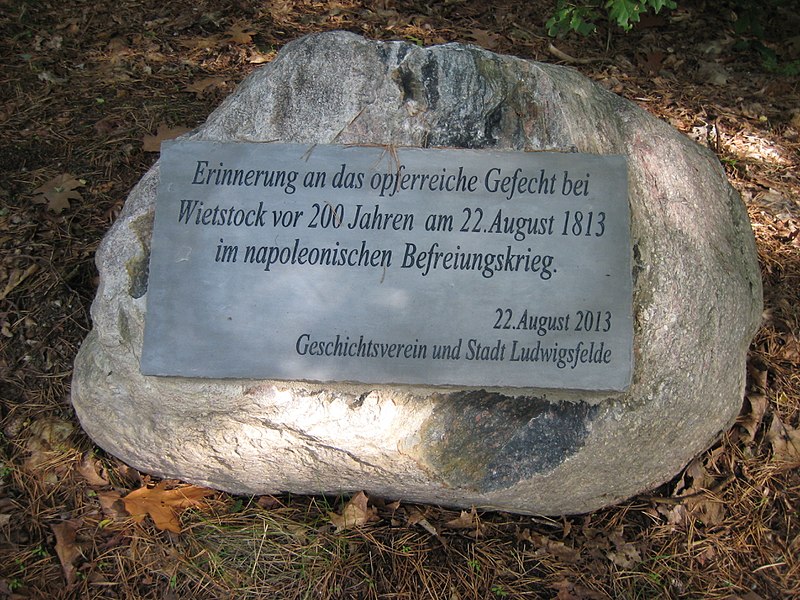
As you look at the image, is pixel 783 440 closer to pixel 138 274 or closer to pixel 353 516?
pixel 353 516

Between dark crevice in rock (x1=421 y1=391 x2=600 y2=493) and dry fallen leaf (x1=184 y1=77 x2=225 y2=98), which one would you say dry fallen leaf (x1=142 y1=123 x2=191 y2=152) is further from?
dark crevice in rock (x1=421 y1=391 x2=600 y2=493)

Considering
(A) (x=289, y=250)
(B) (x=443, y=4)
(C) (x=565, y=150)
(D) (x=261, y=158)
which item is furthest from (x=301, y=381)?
(B) (x=443, y=4)

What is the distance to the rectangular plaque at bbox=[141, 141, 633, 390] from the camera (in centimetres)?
209

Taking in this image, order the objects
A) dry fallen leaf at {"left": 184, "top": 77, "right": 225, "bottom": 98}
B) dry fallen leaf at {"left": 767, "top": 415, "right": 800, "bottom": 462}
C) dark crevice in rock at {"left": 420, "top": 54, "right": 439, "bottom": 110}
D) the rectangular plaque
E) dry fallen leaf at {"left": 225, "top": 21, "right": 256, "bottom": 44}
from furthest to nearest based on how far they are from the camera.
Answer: dry fallen leaf at {"left": 225, "top": 21, "right": 256, "bottom": 44} < dry fallen leaf at {"left": 184, "top": 77, "right": 225, "bottom": 98} < dry fallen leaf at {"left": 767, "top": 415, "right": 800, "bottom": 462} < dark crevice in rock at {"left": 420, "top": 54, "right": 439, "bottom": 110} < the rectangular plaque

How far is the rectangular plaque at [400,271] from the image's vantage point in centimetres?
209

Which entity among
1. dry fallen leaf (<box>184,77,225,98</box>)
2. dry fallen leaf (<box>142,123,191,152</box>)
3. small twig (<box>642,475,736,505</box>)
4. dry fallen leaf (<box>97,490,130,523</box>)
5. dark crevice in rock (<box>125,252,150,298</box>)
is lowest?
dry fallen leaf (<box>97,490,130,523</box>)

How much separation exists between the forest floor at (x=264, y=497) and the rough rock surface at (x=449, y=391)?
0.54 feet

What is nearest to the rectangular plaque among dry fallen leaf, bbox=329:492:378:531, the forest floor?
dry fallen leaf, bbox=329:492:378:531

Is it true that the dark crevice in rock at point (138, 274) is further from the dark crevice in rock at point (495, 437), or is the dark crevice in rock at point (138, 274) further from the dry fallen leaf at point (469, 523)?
the dry fallen leaf at point (469, 523)

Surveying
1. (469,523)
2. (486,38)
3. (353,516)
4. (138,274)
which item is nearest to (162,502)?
(353,516)

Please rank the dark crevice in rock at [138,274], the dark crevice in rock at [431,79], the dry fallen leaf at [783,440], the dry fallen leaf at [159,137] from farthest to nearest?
the dry fallen leaf at [159,137]
the dry fallen leaf at [783,440]
the dark crevice in rock at [431,79]
the dark crevice in rock at [138,274]

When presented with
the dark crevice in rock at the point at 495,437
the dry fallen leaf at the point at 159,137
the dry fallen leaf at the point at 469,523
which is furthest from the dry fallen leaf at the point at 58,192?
the dry fallen leaf at the point at 469,523

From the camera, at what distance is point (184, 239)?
217cm

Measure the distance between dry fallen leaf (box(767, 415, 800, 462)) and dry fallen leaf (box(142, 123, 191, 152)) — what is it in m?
3.13
